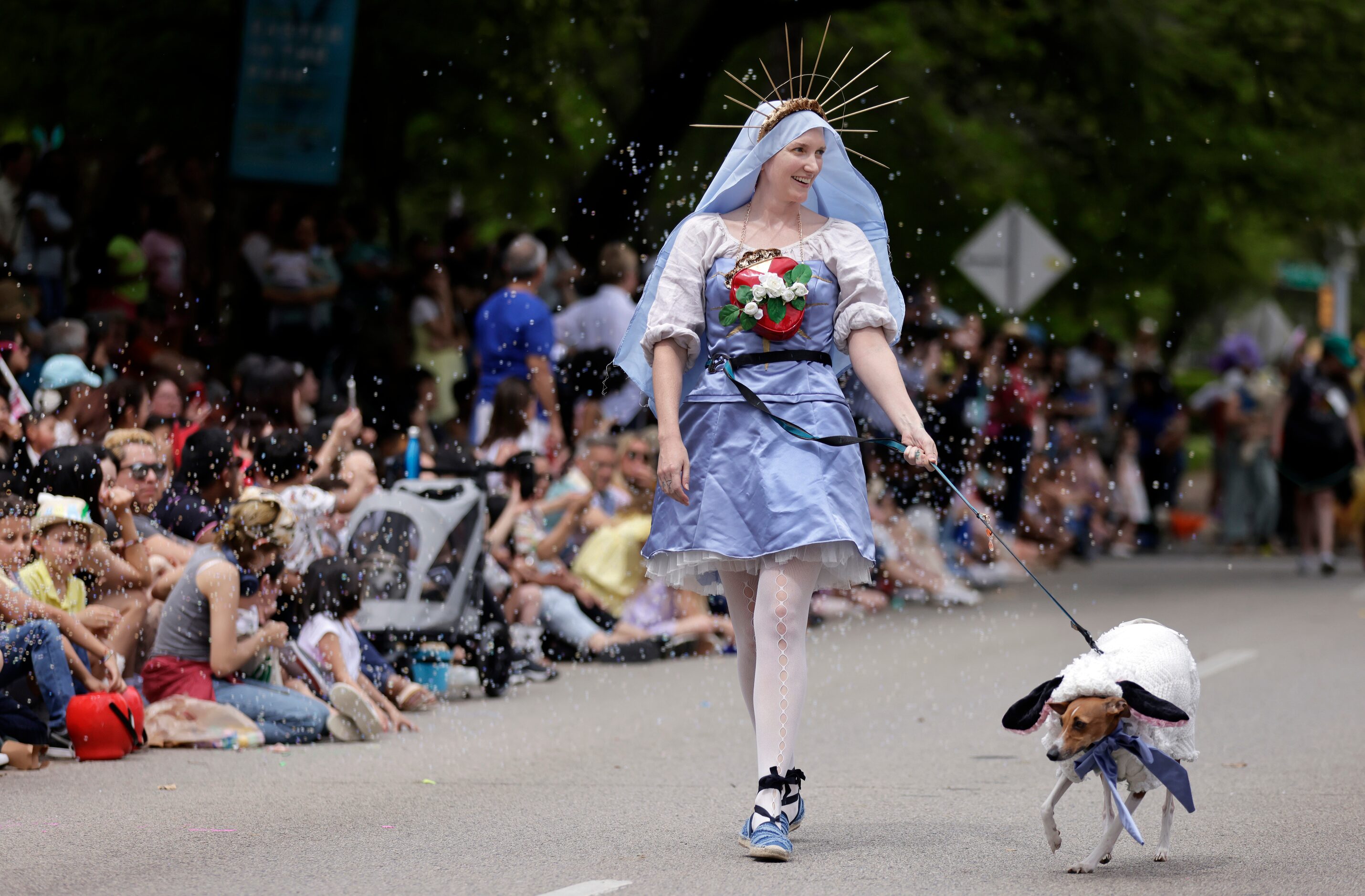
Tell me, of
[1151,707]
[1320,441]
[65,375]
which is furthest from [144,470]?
[1320,441]

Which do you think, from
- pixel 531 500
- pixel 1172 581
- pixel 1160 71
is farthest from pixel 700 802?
pixel 1160 71

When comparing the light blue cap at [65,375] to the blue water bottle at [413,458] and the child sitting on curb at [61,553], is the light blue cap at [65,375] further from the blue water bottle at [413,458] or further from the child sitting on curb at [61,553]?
the child sitting on curb at [61,553]

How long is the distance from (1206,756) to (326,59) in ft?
31.7

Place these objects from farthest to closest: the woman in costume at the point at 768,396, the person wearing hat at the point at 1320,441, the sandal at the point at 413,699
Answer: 1. the person wearing hat at the point at 1320,441
2. the sandal at the point at 413,699
3. the woman in costume at the point at 768,396

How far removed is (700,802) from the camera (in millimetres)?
7250

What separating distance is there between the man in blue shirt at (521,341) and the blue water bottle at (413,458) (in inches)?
62.8

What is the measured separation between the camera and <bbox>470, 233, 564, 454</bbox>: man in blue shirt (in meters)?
13.2

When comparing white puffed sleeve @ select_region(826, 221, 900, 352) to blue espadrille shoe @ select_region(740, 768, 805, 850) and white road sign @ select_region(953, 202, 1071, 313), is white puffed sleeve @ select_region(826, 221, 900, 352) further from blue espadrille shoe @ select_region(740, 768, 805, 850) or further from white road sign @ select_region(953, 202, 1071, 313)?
white road sign @ select_region(953, 202, 1071, 313)

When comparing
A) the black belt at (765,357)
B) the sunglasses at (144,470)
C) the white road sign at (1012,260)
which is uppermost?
the white road sign at (1012,260)

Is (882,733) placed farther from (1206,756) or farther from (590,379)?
(590,379)

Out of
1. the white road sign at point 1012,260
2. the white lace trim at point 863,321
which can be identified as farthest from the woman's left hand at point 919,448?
the white road sign at point 1012,260

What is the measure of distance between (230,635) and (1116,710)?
4247mm

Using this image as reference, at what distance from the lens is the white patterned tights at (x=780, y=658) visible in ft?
20.6

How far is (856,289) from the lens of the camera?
652cm
